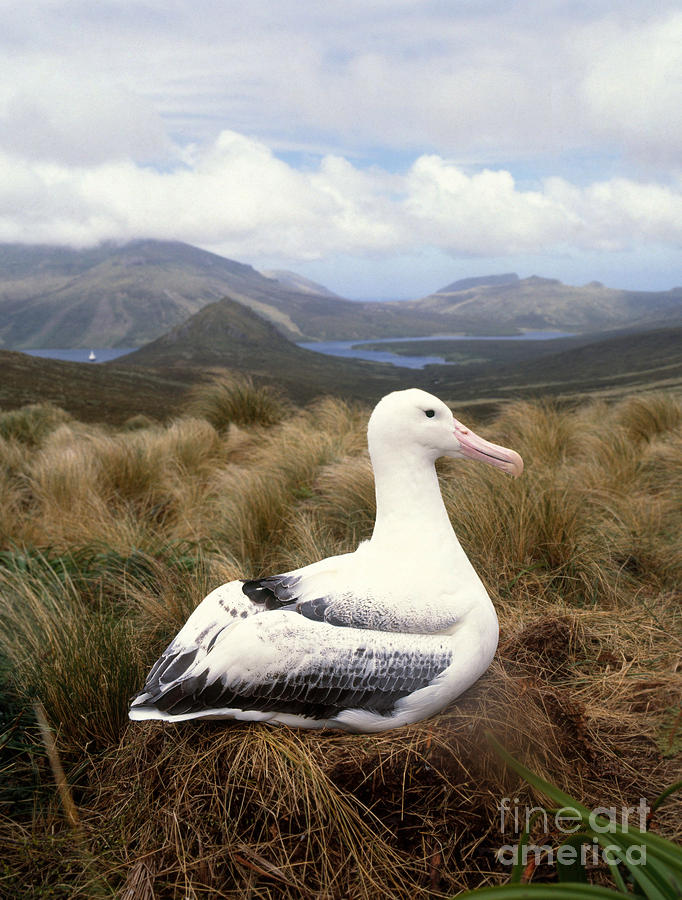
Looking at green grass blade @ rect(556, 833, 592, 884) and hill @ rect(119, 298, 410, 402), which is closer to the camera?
green grass blade @ rect(556, 833, 592, 884)

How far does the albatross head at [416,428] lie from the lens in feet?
Answer: 8.26

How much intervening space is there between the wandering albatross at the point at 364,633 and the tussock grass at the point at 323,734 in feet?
0.56

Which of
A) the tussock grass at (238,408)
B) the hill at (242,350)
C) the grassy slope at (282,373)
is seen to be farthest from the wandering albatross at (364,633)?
the hill at (242,350)

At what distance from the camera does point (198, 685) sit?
2.18m

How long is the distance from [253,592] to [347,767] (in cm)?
72

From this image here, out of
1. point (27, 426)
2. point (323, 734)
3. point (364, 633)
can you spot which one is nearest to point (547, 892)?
point (364, 633)

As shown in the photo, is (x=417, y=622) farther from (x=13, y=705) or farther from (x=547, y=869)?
(x=13, y=705)

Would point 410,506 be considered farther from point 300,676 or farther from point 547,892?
point 547,892

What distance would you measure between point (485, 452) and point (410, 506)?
0.43 meters

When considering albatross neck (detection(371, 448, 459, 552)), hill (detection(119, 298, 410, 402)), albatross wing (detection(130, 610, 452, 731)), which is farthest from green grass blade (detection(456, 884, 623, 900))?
hill (detection(119, 298, 410, 402))

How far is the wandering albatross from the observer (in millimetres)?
2176

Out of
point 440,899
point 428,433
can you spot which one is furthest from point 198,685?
point 428,433

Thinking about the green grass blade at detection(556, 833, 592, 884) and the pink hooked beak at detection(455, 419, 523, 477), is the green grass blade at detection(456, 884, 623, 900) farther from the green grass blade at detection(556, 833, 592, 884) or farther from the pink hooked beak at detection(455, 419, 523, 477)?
the pink hooked beak at detection(455, 419, 523, 477)

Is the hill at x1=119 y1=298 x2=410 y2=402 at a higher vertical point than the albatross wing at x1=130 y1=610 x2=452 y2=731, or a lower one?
higher
